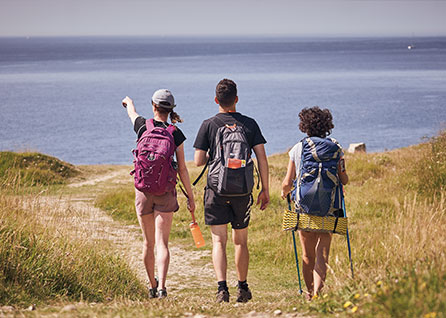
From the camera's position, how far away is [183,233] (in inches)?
471

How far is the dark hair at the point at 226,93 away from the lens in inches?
237

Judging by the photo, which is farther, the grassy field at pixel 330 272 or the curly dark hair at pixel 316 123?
the curly dark hair at pixel 316 123

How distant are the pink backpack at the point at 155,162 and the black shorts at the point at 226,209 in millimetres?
460

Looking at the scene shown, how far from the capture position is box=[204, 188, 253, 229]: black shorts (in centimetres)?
599

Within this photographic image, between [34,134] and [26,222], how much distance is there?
149 ft

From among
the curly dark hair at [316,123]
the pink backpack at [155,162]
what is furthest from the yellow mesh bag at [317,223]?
the pink backpack at [155,162]

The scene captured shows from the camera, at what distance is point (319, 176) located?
575 cm

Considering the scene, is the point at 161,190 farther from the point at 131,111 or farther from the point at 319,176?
the point at 319,176

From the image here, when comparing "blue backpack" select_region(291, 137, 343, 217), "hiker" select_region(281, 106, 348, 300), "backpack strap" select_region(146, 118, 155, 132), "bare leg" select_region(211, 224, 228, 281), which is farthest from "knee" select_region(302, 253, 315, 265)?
"backpack strap" select_region(146, 118, 155, 132)

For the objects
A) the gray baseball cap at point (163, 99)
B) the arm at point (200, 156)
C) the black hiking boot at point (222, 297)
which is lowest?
the black hiking boot at point (222, 297)

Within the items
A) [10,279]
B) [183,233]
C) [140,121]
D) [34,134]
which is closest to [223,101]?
[140,121]

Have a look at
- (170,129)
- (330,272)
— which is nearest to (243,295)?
(170,129)

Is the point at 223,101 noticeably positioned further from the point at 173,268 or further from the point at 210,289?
the point at 173,268

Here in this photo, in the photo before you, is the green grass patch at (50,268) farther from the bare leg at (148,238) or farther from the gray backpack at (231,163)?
the gray backpack at (231,163)
